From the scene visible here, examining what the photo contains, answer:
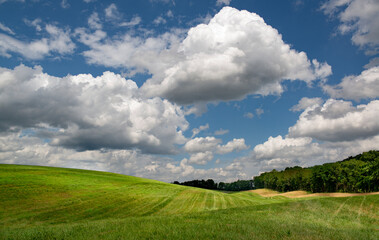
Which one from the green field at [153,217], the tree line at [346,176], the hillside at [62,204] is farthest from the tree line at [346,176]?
the hillside at [62,204]

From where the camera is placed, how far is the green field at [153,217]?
49.3 ft

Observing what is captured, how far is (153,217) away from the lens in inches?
958

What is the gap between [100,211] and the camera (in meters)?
37.9

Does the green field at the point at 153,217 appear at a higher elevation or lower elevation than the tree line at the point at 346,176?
lower

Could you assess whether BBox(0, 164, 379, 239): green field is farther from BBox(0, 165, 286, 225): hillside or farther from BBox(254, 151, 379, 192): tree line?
BBox(254, 151, 379, 192): tree line

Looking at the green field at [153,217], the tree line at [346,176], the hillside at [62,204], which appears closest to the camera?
the green field at [153,217]

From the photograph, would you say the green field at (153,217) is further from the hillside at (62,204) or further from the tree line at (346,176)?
the tree line at (346,176)

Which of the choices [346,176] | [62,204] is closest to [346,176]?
[346,176]

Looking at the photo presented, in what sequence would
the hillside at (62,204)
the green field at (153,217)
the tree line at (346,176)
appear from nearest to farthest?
the green field at (153,217) < the hillside at (62,204) < the tree line at (346,176)

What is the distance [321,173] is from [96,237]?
383 ft

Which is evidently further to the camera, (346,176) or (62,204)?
(346,176)

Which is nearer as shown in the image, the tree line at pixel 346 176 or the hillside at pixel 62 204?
the hillside at pixel 62 204

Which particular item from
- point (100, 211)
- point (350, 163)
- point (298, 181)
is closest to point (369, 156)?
point (350, 163)

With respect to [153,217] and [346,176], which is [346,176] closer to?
[346,176]
